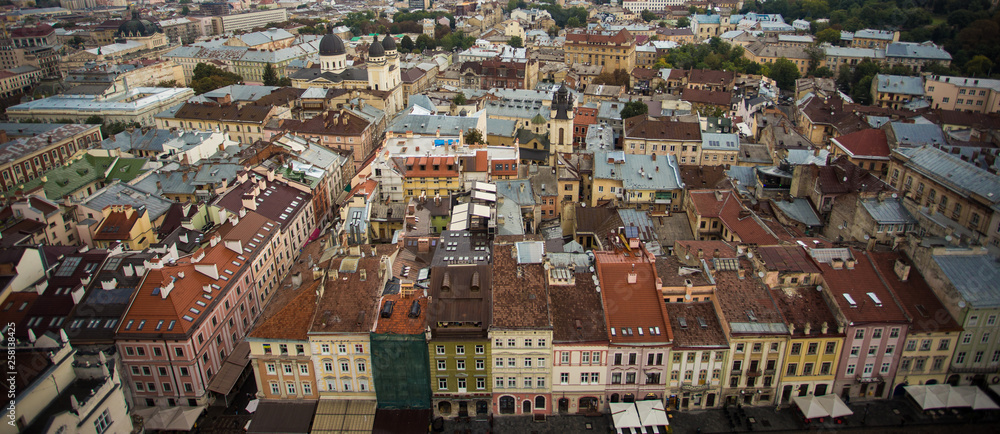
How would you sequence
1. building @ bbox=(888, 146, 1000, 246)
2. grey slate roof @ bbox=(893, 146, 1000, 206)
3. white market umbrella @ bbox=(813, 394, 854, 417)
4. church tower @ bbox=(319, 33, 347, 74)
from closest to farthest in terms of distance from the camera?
white market umbrella @ bbox=(813, 394, 854, 417) → building @ bbox=(888, 146, 1000, 246) → grey slate roof @ bbox=(893, 146, 1000, 206) → church tower @ bbox=(319, 33, 347, 74)

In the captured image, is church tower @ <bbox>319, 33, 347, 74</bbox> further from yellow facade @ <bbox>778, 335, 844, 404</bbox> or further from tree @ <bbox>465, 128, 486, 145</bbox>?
yellow facade @ <bbox>778, 335, 844, 404</bbox>

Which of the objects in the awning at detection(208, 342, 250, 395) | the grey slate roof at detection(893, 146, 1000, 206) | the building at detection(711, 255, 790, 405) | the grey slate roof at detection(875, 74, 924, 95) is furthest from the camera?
the grey slate roof at detection(875, 74, 924, 95)

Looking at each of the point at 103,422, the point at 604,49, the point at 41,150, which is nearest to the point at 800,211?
the point at 103,422

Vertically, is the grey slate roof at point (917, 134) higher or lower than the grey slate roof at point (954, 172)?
lower

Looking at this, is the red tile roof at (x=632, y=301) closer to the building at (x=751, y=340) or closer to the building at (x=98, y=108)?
the building at (x=751, y=340)

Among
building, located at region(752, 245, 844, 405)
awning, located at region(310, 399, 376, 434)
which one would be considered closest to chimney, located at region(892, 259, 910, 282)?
building, located at region(752, 245, 844, 405)

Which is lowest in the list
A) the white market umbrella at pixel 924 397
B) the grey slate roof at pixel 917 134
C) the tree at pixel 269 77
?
the white market umbrella at pixel 924 397

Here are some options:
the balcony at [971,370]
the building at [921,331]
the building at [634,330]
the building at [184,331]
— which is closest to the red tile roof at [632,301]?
the building at [634,330]
